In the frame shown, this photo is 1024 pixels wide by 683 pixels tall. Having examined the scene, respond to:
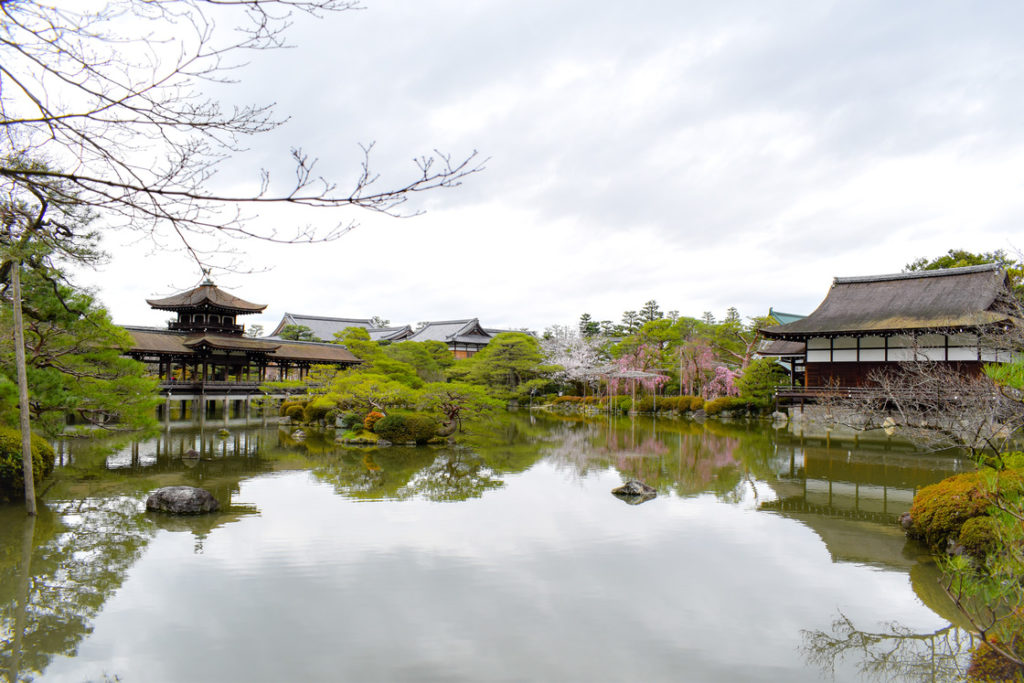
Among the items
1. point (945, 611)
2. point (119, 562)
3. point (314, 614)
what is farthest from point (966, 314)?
point (119, 562)

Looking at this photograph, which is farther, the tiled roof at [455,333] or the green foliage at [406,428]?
the tiled roof at [455,333]

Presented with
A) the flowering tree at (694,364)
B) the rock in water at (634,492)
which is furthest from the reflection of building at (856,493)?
the flowering tree at (694,364)

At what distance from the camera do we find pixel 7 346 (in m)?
8.98

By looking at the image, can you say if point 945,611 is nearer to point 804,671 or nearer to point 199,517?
point 804,671

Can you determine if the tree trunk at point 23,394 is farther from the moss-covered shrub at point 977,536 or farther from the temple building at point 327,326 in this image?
the temple building at point 327,326

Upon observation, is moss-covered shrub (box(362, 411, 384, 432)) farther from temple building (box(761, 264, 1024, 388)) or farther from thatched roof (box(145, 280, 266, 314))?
temple building (box(761, 264, 1024, 388))

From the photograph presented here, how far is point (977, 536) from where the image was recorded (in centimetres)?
596

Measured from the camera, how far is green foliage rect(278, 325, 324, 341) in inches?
1655

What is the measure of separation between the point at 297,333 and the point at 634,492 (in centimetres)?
3649

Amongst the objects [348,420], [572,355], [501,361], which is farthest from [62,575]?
[572,355]

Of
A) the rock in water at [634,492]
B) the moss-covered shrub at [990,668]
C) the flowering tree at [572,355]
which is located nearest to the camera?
the moss-covered shrub at [990,668]

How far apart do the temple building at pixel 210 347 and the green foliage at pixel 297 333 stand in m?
12.2

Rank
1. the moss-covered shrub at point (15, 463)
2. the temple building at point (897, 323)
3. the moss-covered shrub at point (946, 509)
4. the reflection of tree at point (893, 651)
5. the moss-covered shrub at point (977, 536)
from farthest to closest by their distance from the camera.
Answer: the temple building at point (897, 323) < the moss-covered shrub at point (15, 463) < the moss-covered shrub at point (946, 509) < the moss-covered shrub at point (977, 536) < the reflection of tree at point (893, 651)

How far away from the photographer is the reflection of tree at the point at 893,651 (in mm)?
4238
